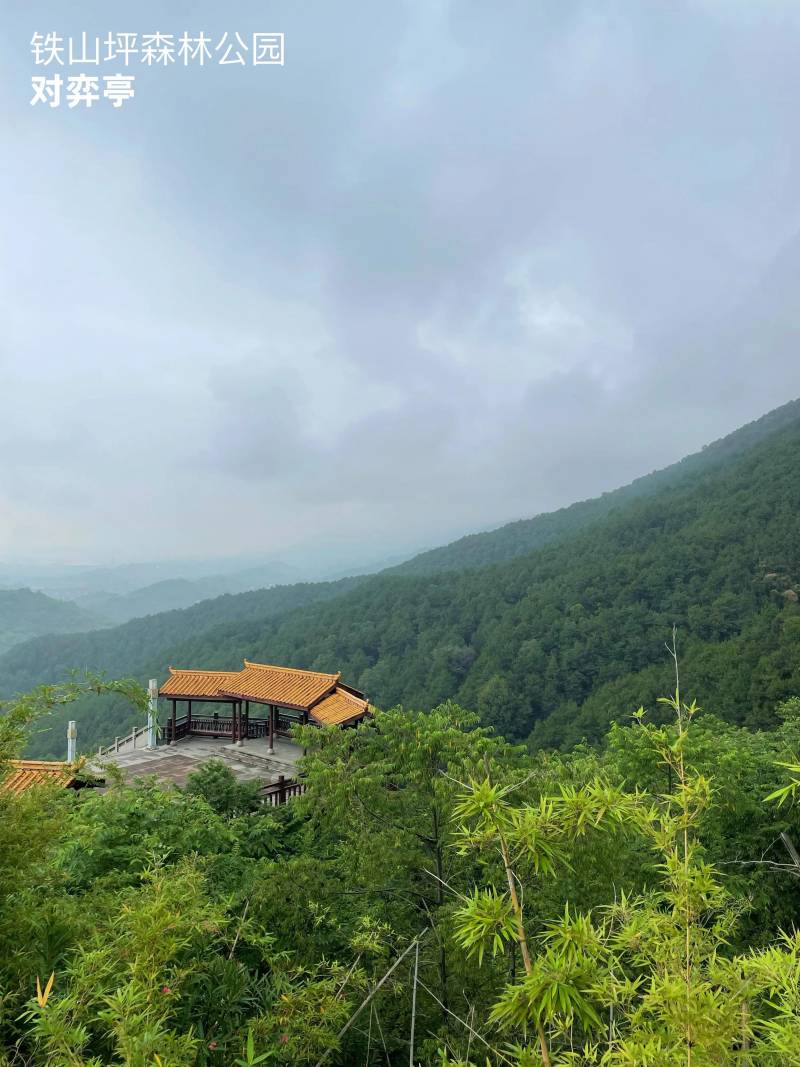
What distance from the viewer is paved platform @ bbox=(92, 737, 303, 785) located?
48.0 feet

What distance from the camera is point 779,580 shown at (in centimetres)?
4431

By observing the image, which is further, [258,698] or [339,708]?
[258,698]

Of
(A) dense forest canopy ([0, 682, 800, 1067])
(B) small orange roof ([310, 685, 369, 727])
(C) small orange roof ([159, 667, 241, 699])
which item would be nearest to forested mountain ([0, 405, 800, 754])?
(B) small orange roof ([310, 685, 369, 727])

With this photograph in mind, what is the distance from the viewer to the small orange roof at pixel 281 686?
16453 mm

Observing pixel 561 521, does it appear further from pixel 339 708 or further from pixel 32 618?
pixel 32 618

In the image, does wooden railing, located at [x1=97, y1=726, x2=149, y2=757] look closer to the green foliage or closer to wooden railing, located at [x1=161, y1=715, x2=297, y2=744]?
wooden railing, located at [x1=161, y1=715, x2=297, y2=744]

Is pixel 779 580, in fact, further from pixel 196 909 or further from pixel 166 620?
pixel 166 620

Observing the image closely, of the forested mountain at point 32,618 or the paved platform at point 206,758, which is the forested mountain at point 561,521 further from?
the forested mountain at point 32,618

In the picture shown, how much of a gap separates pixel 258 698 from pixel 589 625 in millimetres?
37903

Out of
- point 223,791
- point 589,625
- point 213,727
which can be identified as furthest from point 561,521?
point 223,791

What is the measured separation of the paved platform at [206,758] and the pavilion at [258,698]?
370mm

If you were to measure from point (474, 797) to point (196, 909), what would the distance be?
2.15 m

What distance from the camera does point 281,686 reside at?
17.3 m

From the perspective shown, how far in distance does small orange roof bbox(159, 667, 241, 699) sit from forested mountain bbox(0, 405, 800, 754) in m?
24.3
